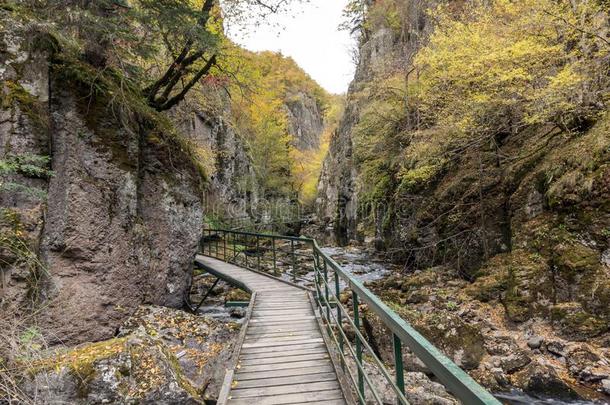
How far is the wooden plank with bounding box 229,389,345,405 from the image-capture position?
383 centimetres

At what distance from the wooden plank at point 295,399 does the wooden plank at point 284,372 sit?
0.48 meters

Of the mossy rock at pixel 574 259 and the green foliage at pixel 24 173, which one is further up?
the green foliage at pixel 24 173

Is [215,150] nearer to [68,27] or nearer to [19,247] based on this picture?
[68,27]

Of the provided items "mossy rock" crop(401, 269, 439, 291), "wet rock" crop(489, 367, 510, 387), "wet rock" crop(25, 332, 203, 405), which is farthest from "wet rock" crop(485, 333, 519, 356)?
"wet rock" crop(25, 332, 203, 405)

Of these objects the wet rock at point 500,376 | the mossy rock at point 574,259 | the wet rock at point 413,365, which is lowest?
the wet rock at point 500,376

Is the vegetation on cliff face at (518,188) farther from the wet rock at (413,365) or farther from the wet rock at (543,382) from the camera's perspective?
the wet rock at (413,365)

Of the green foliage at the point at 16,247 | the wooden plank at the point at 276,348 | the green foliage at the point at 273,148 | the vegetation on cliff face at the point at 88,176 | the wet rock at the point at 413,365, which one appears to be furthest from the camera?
the green foliage at the point at 273,148

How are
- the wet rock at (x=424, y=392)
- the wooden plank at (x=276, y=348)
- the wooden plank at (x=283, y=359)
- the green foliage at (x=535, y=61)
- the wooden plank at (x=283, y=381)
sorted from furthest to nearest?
the green foliage at (x=535, y=61) < the wet rock at (x=424, y=392) < the wooden plank at (x=276, y=348) < the wooden plank at (x=283, y=359) < the wooden plank at (x=283, y=381)

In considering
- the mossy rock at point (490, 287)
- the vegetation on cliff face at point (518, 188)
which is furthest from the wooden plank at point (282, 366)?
the mossy rock at point (490, 287)

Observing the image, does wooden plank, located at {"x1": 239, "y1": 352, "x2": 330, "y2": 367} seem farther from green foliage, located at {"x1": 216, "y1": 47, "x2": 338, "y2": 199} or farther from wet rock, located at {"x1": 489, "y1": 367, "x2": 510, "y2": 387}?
green foliage, located at {"x1": 216, "y1": 47, "x2": 338, "y2": 199}

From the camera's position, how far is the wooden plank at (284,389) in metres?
4.00

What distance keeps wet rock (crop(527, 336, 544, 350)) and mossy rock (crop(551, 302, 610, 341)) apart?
457 mm

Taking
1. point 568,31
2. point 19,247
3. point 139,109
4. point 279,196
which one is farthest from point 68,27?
point 279,196

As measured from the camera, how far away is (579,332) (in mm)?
7348
